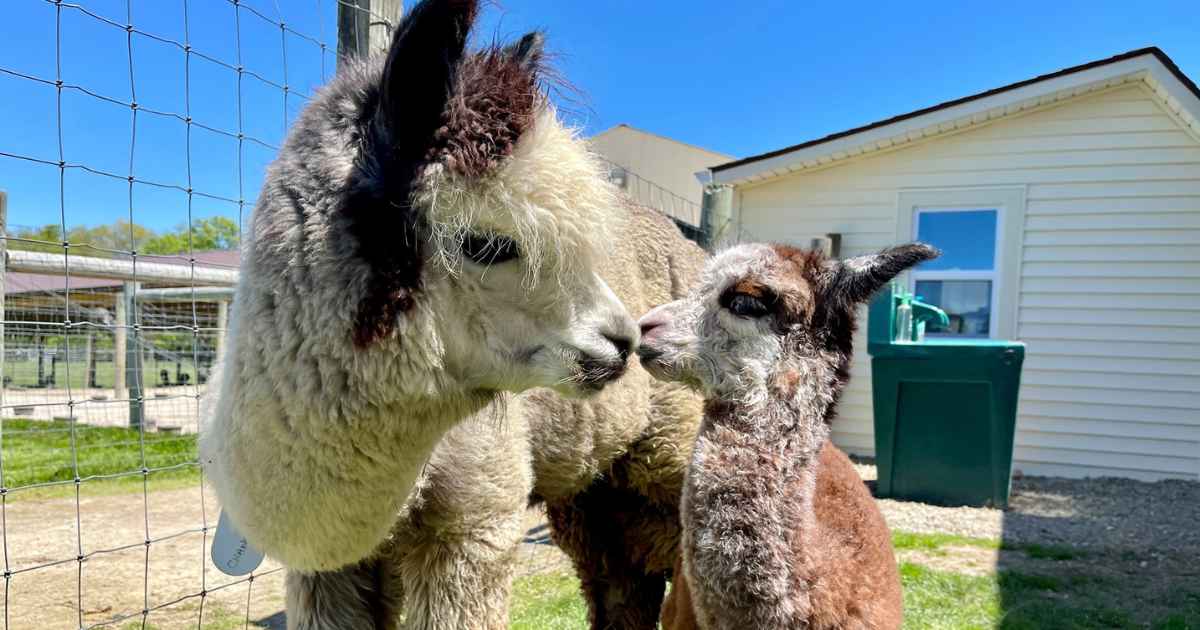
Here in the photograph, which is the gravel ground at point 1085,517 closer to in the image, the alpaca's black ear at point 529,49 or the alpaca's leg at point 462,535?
the alpaca's leg at point 462,535

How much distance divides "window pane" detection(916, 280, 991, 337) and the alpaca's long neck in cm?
852

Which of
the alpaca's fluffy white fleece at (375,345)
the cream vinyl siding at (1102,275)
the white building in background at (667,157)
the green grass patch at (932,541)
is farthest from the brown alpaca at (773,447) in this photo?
the white building in background at (667,157)

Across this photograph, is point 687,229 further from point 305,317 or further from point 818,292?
point 305,317

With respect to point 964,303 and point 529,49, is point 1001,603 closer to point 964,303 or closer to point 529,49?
point 529,49

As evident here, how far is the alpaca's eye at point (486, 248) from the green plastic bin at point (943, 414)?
6468 mm

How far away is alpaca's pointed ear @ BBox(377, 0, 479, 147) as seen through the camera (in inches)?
62.3

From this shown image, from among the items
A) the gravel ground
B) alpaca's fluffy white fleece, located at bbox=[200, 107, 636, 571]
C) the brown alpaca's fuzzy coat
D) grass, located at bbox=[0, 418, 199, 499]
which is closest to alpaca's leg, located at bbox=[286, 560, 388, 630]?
alpaca's fluffy white fleece, located at bbox=[200, 107, 636, 571]

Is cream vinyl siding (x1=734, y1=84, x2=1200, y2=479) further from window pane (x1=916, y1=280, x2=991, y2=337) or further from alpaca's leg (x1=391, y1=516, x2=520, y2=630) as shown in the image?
alpaca's leg (x1=391, y1=516, x2=520, y2=630)

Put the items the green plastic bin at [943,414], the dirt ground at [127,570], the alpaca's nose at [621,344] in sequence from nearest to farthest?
A: the alpaca's nose at [621,344] → the dirt ground at [127,570] → the green plastic bin at [943,414]

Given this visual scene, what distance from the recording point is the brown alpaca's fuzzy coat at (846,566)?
2.22 m

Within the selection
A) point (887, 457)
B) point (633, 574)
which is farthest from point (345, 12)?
point (887, 457)

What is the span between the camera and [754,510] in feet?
7.36

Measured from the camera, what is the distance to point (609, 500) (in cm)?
422

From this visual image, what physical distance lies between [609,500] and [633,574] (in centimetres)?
45
